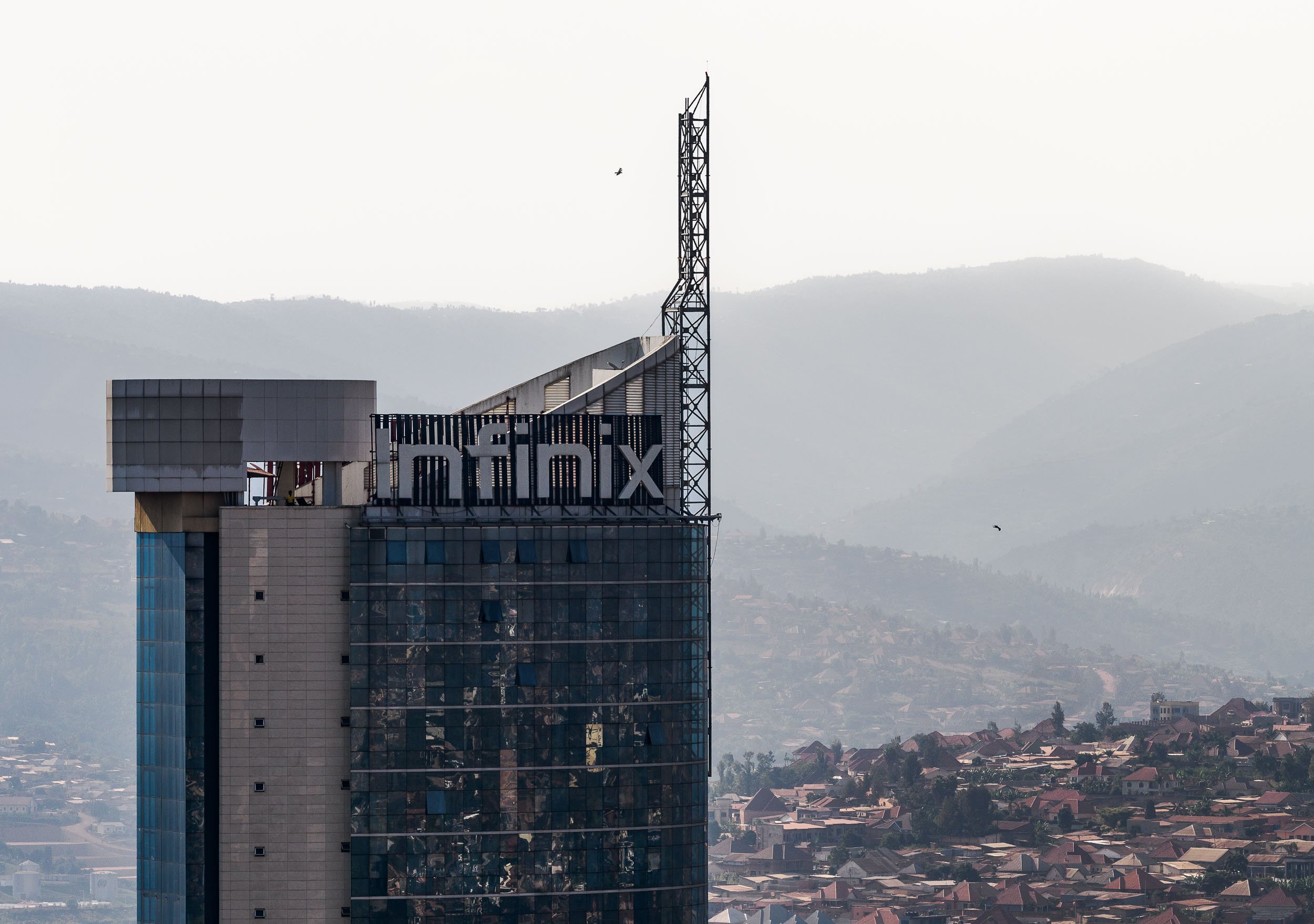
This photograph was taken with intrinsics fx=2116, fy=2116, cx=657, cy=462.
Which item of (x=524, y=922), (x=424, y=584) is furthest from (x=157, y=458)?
(x=524, y=922)

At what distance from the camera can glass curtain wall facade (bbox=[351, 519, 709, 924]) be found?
147000 millimetres

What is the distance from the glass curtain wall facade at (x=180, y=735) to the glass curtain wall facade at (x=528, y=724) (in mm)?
10094

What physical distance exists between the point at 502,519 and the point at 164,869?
3392 cm

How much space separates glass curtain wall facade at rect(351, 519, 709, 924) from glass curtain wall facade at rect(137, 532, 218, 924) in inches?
397

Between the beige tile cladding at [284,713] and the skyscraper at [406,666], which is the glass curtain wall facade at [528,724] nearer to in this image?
the skyscraper at [406,666]

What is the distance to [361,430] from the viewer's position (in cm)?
14988

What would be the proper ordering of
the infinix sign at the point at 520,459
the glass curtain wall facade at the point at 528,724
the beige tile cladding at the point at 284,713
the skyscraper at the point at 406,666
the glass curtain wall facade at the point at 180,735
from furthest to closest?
the infinix sign at the point at 520,459 < the glass curtain wall facade at the point at 528,724 < the glass curtain wall facade at the point at 180,735 < the skyscraper at the point at 406,666 < the beige tile cladding at the point at 284,713

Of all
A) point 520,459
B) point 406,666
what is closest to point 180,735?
point 406,666

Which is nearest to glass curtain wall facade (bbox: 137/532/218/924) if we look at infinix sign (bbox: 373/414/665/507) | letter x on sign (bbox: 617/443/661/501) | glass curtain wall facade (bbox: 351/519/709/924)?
glass curtain wall facade (bbox: 351/519/709/924)

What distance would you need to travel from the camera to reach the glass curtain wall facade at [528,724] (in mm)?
147000

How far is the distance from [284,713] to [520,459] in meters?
24.9

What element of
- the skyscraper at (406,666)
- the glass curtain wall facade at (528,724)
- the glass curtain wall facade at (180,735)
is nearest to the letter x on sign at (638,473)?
the skyscraper at (406,666)

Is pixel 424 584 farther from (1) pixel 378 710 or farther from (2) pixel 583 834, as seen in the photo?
(2) pixel 583 834

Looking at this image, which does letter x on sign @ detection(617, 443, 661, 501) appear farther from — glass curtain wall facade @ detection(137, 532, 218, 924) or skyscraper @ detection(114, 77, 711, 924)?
glass curtain wall facade @ detection(137, 532, 218, 924)
